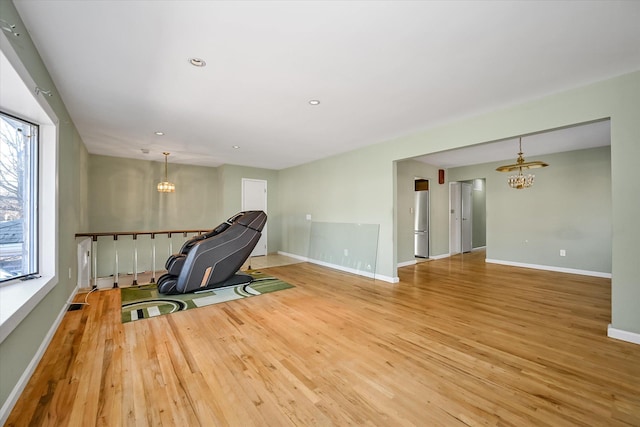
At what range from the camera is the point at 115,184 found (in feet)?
19.5

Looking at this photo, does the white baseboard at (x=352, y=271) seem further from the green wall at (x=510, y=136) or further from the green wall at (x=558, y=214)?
the green wall at (x=558, y=214)

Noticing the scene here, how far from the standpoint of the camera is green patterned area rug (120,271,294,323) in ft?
10.6

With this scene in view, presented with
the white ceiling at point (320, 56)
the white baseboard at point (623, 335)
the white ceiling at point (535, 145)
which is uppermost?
the white ceiling at point (320, 56)

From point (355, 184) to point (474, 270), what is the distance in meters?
3.06

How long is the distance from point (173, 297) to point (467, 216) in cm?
766

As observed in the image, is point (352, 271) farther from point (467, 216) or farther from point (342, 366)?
point (467, 216)

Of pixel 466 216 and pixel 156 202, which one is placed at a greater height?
pixel 156 202

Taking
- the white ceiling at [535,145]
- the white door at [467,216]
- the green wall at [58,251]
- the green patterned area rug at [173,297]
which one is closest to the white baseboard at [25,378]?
the green wall at [58,251]

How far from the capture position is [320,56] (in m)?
2.14

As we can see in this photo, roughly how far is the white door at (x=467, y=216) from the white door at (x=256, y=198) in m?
5.72

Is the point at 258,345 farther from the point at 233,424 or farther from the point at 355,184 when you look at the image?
the point at 355,184

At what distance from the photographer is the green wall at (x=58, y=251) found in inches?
62.4

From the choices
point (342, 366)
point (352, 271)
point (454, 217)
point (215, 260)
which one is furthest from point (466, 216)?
point (342, 366)

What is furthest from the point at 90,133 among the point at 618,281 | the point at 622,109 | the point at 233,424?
the point at 618,281
